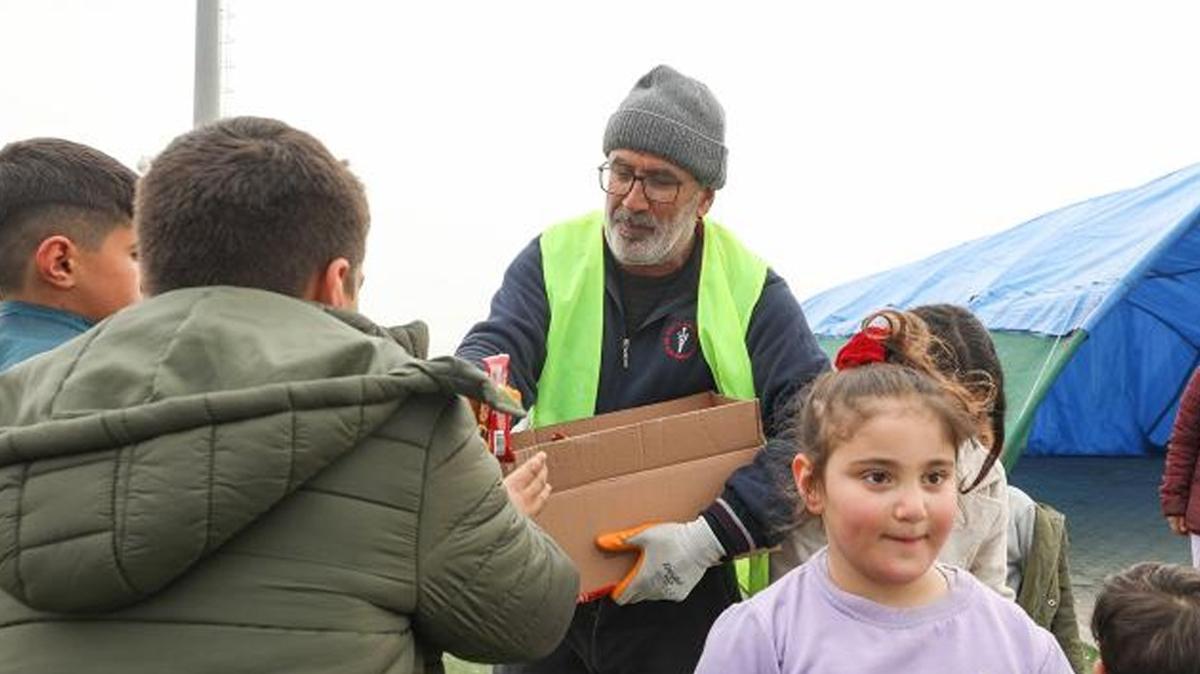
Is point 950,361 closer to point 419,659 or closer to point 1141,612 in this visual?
point 1141,612

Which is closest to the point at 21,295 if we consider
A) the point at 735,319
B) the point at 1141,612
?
the point at 735,319

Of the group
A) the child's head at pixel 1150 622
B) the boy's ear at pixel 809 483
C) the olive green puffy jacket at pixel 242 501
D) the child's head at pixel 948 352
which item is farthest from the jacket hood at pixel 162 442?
the child's head at pixel 1150 622

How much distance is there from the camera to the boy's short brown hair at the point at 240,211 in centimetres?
174

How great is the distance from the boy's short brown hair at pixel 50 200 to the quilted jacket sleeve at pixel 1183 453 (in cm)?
425

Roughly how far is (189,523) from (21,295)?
46.4 inches

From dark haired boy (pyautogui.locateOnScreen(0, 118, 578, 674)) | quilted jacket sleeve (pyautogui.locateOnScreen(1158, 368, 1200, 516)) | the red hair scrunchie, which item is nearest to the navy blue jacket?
the red hair scrunchie

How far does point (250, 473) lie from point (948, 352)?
174cm

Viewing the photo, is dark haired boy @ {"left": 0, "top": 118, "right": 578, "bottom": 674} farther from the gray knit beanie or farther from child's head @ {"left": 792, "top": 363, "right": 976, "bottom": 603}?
the gray knit beanie

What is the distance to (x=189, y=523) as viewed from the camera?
1.54 metres

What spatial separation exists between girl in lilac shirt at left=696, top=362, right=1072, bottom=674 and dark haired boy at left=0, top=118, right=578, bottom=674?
444 millimetres

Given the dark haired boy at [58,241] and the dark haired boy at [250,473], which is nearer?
the dark haired boy at [250,473]

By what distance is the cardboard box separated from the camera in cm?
249

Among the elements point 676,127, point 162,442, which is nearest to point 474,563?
point 162,442

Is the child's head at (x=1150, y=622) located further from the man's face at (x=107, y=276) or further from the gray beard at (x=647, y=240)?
the man's face at (x=107, y=276)
